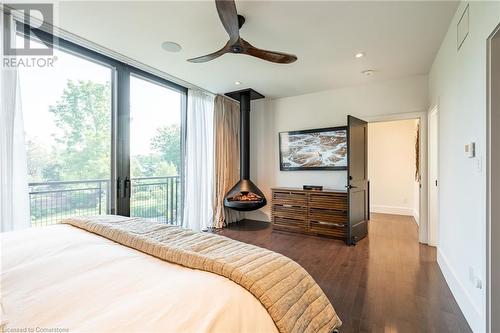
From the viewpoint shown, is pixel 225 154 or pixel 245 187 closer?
pixel 245 187

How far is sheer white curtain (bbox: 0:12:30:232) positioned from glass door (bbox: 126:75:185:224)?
1145 millimetres

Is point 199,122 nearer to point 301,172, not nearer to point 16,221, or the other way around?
point 301,172

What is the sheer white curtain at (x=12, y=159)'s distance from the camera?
208 centimetres

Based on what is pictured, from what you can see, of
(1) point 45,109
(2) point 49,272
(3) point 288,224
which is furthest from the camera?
(3) point 288,224

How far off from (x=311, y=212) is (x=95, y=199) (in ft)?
10.3

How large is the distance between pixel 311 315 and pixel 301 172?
3.64 metres

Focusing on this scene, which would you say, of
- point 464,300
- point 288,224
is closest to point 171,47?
point 288,224

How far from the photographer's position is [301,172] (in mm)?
4629

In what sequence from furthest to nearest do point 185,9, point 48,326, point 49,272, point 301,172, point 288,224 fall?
1. point 301,172
2. point 288,224
3. point 185,9
4. point 49,272
5. point 48,326

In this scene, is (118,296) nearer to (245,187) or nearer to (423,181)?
(245,187)

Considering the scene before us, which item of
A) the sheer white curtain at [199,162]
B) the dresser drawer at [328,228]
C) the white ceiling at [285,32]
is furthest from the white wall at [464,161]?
the sheer white curtain at [199,162]

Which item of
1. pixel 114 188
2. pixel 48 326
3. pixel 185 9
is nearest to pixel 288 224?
pixel 114 188

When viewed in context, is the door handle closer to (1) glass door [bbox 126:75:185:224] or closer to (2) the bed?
(1) glass door [bbox 126:75:185:224]

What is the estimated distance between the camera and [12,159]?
2131mm
